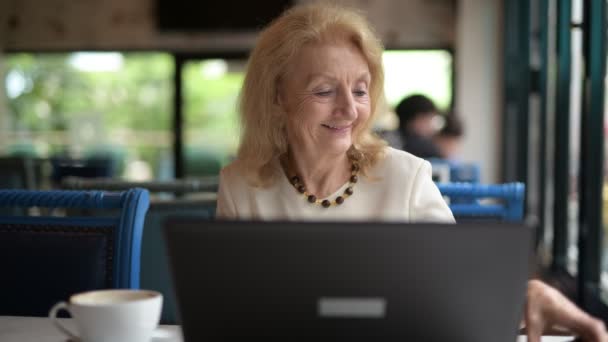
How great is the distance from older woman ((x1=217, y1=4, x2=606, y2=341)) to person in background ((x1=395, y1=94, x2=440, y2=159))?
322 cm

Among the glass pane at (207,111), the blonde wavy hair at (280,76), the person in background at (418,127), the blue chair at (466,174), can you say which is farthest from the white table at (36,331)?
the glass pane at (207,111)

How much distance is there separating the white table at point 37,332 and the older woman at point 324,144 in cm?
39

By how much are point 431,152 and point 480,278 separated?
13.6 feet

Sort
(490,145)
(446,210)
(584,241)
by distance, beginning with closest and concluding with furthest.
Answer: (446,210) → (584,241) → (490,145)

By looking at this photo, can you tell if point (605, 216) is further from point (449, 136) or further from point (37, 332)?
point (37, 332)

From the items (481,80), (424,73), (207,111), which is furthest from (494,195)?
(207,111)

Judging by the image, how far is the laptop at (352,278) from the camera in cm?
84

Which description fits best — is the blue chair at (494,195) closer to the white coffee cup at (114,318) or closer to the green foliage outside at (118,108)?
Result: the white coffee cup at (114,318)

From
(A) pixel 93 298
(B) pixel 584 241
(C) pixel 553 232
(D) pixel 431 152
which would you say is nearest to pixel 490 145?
(C) pixel 553 232

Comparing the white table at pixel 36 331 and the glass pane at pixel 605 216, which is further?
the glass pane at pixel 605 216

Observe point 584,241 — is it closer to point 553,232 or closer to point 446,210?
point 553,232

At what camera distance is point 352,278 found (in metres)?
0.85

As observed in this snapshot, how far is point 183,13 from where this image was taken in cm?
716

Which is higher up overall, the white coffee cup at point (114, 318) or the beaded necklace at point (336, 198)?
the beaded necklace at point (336, 198)
